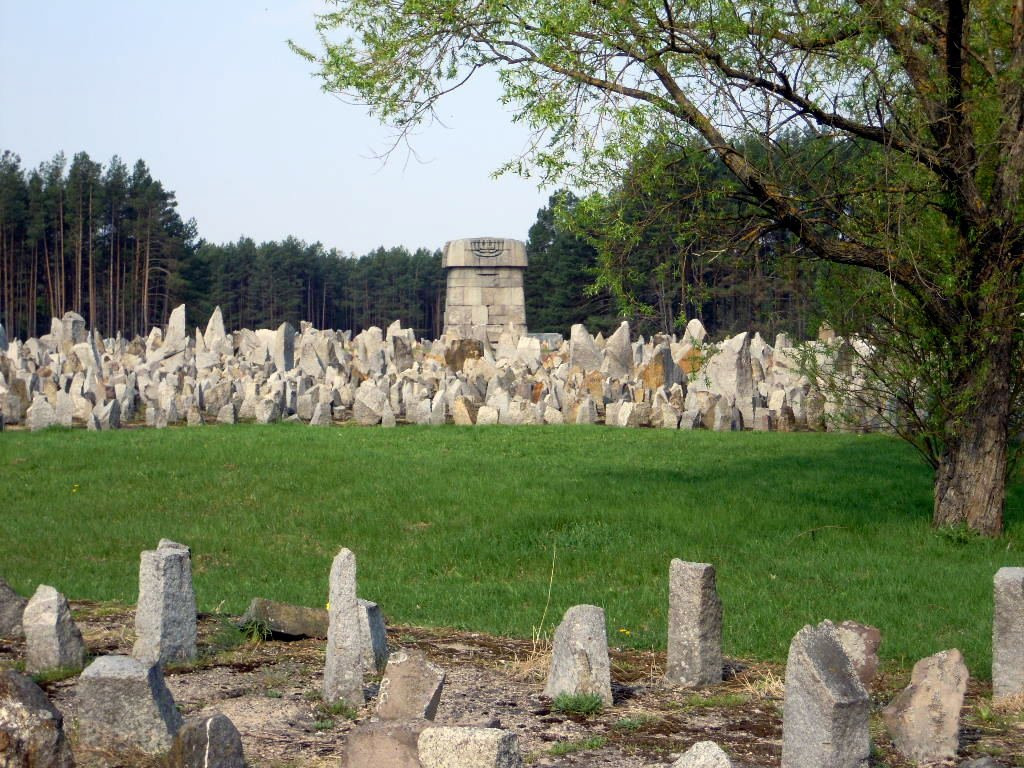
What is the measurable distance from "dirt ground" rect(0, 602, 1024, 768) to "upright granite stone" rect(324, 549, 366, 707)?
10cm

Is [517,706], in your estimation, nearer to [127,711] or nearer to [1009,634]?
[127,711]

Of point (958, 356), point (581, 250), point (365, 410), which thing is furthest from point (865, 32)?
point (581, 250)

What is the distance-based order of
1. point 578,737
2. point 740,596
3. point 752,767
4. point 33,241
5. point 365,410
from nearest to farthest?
1. point 752,767
2. point 578,737
3. point 740,596
4. point 365,410
5. point 33,241

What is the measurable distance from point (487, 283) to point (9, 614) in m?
30.9

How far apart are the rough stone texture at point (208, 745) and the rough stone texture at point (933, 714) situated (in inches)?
107

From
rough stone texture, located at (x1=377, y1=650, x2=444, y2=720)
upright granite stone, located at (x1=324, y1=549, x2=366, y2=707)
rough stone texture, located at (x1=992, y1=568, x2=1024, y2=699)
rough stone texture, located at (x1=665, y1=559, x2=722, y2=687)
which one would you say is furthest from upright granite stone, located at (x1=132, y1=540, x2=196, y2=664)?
rough stone texture, located at (x1=992, y1=568, x2=1024, y2=699)

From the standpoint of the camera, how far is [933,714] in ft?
16.5

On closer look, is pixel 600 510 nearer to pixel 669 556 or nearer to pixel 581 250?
pixel 669 556

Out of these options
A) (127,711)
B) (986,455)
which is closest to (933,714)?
(127,711)

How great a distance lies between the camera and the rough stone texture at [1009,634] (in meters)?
5.81

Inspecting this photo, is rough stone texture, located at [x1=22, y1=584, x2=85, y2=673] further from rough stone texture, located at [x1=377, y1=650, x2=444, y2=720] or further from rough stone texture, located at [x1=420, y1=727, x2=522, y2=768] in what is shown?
rough stone texture, located at [x1=420, y1=727, x2=522, y2=768]

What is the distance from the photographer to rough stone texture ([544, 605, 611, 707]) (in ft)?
18.5

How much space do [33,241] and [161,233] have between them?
6452 millimetres

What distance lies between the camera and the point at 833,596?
841 cm
